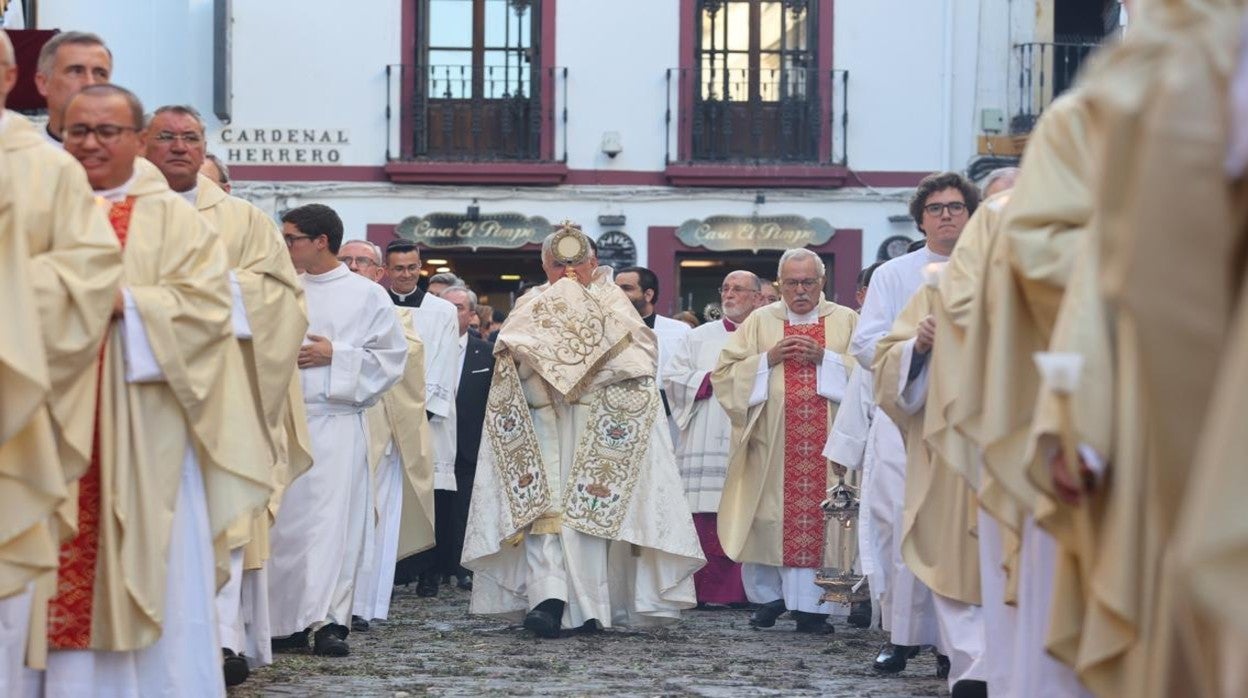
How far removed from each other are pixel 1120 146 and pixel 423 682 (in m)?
5.04

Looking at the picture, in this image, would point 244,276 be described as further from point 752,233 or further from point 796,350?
point 752,233

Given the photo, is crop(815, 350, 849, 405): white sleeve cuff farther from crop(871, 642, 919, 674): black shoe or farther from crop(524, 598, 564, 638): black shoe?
crop(871, 642, 919, 674): black shoe

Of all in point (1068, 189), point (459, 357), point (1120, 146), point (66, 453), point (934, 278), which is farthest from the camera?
point (459, 357)

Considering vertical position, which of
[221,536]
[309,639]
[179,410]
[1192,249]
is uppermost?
[1192,249]

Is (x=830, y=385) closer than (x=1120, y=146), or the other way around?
(x=1120, y=146)

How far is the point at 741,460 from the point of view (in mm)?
11500

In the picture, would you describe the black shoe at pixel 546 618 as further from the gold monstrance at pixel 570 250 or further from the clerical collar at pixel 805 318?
the clerical collar at pixel 805 318

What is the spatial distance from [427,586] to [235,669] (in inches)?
212

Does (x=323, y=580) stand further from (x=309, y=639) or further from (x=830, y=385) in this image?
(x=830, y=385)

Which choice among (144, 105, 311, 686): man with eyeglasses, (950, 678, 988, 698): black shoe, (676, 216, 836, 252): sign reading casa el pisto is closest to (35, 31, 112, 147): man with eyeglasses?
(144, 105, 311, 686): man with eyeglasses

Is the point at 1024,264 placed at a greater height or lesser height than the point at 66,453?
greater

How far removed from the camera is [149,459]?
20.4 feet

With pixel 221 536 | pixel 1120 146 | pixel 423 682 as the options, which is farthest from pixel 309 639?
pixel 1120 146

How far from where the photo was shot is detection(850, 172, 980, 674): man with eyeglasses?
8.52 metres
